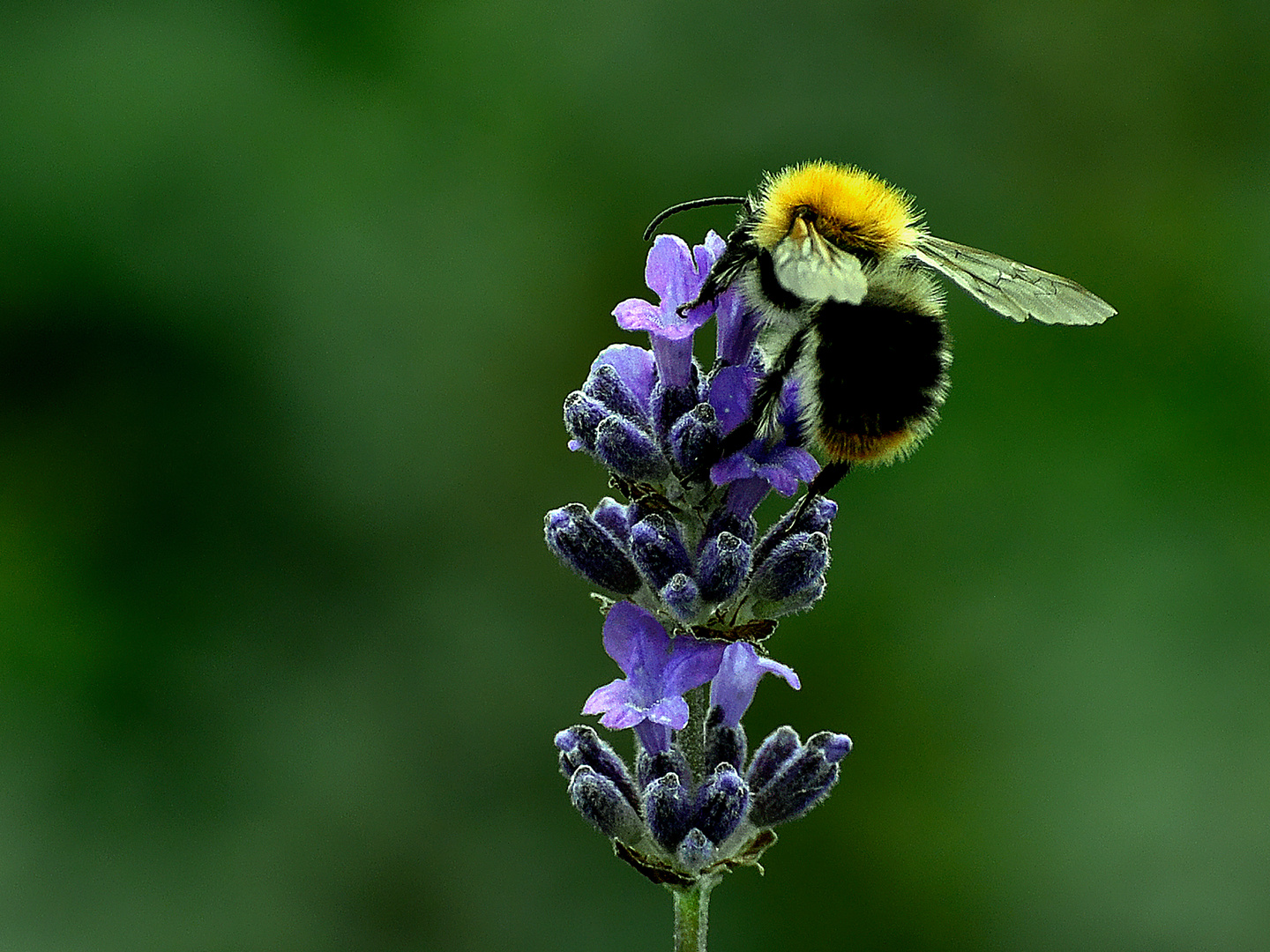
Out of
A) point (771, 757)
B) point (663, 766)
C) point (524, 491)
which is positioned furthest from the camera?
point (524, 491)

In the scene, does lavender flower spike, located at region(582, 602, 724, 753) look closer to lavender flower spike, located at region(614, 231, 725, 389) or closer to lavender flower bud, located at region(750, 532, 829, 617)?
lavender flower bud, located at region(750, 532, 829, 617)

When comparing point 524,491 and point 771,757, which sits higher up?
point 524,491

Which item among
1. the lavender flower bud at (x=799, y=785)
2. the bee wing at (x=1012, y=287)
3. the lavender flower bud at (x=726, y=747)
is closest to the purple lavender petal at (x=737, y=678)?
the lavender flower bud at (x=726, y=747)

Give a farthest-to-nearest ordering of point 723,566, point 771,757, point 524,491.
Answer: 1. point 524,491
2. point 771,757
3. point 723,566

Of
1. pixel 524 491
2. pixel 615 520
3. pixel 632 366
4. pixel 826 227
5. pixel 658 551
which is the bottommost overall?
pixel 658 551

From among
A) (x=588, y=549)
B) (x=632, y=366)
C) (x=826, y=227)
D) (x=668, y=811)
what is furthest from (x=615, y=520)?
(x=826, y=227)

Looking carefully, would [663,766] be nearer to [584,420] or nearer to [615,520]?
[615,520]

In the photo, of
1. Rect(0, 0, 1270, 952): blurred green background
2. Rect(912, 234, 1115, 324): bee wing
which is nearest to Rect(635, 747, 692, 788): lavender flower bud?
Rect(912, 234, 1115, 324): bee wing

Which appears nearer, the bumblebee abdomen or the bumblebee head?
the bumblebee head
